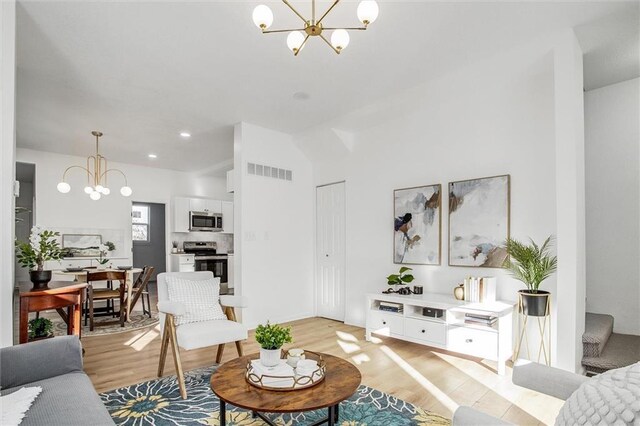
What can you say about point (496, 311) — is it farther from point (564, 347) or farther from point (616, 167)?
point (616, 167)

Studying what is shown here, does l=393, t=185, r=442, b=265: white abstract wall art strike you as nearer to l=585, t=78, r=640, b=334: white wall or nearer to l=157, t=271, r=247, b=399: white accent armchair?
l=585, t=78, r=640, b=334: white wall

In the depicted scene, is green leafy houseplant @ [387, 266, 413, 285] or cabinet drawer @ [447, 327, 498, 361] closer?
cabinet drawer @ [447, 327, 498, 361]

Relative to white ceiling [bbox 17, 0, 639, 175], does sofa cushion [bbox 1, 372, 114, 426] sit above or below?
below

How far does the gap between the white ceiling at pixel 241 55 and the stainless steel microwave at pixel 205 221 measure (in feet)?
11.3

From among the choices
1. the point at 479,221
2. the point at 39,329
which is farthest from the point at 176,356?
the point at 479,221

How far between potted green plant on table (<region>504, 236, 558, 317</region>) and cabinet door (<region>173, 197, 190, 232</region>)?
6.74 metres

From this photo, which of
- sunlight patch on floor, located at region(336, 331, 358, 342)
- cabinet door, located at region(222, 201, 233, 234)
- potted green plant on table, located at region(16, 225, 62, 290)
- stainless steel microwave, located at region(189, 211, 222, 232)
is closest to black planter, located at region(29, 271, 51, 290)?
potted green plant on table, located at region(16, 225, 62, 290)

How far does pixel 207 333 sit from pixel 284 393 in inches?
48.3

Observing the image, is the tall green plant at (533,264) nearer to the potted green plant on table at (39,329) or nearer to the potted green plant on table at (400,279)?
the potted green plant on table at (400,279)

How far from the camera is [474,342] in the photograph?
11.1 feet

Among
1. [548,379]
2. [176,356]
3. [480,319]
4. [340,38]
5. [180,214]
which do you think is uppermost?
[340,38]

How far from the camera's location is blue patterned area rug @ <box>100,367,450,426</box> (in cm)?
230

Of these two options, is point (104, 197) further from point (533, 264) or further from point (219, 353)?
point (533, 264)

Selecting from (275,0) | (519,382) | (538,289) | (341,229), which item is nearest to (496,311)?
(538,289)
